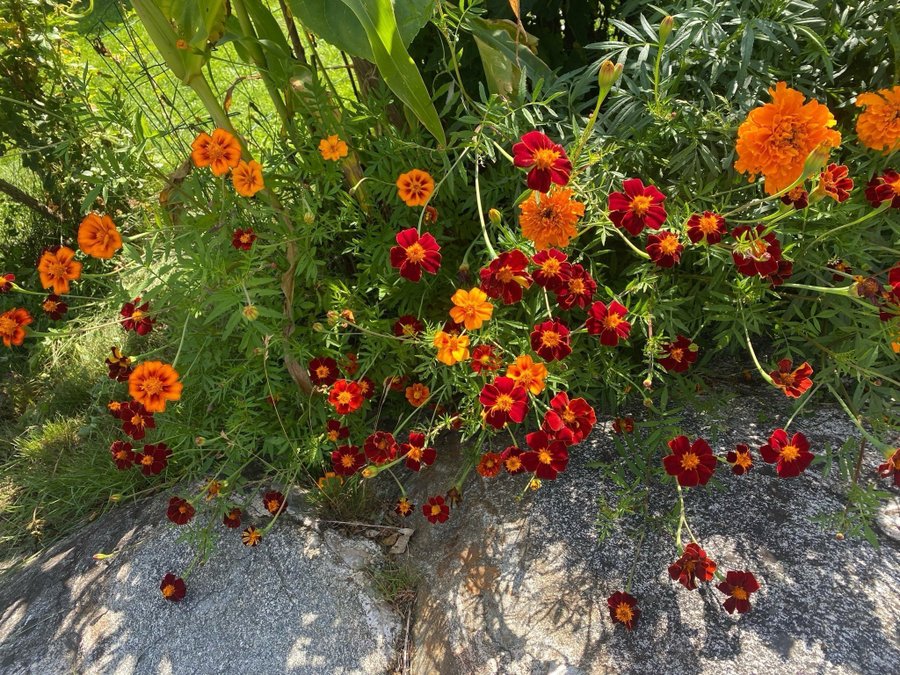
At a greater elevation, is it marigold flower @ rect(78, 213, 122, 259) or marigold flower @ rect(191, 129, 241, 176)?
marigold flower @ rect(191, 129, 241, 176)

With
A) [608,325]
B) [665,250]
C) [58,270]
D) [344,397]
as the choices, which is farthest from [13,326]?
[665,250]

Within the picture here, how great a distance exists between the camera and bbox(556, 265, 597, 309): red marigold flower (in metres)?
1.33

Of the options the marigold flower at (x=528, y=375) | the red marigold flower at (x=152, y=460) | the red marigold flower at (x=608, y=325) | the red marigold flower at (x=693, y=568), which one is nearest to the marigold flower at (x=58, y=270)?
the red marigold flower at (x=152, y=460)

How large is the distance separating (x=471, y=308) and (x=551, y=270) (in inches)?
7.0

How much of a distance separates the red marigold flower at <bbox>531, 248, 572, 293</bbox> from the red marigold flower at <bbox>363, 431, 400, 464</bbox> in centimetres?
48

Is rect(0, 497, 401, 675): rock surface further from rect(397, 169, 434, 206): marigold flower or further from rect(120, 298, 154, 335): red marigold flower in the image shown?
rect(397, 169, 434, 206): marigold flower

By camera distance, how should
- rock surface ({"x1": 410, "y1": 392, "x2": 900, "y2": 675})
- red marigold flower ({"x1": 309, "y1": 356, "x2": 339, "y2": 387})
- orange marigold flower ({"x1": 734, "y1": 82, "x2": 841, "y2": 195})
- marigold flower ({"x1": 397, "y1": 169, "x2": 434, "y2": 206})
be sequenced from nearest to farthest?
orange marigold flower ({"x1": 734, "y1": 82, "x2": 841, "y2": 195}) < rock surface ({"x1": 410, "y1": 392, "x2": 900, "y2": 675}) < marigold flower ({"x1": 397, "y1": 169, "x2": 434, "y2": 206}) < red marigold flower ({"x1": 309, "y1": 356, "x2": 339, "y2": 387})

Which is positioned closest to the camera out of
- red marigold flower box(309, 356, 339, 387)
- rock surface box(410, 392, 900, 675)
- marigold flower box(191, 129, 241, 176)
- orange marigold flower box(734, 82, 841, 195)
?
orange marigold flower box(734, 82, 841, 195)

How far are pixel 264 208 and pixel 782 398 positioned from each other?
142 centimetres

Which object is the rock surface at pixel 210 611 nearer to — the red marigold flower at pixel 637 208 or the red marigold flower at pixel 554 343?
the red marigold flower at pixel 554 343

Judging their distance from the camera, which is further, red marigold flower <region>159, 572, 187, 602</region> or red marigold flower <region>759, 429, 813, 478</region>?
red marigold flower <region>159, 572, 187, 602</region>

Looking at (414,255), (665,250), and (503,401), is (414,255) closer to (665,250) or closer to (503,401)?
(503,401)

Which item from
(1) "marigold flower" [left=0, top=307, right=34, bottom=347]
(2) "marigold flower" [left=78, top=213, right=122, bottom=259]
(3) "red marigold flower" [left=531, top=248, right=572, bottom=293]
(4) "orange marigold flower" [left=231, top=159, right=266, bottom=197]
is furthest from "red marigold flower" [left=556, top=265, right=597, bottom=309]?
(1) "marigold flower" [left=0, top=307, right=34, bottom=347]

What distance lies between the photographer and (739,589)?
4.13 ft
